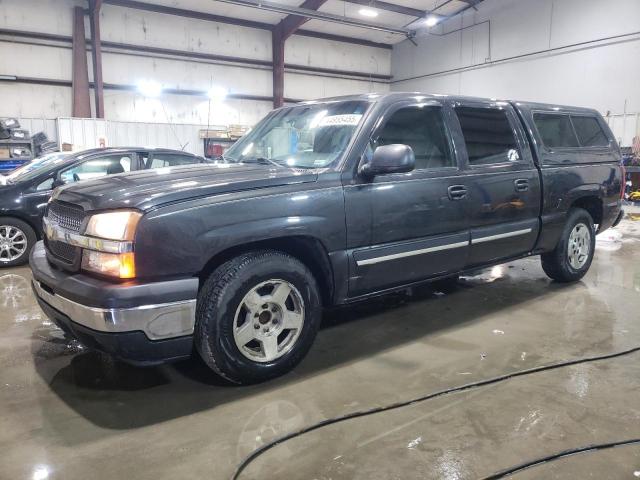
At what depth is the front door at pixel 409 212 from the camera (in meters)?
2.93

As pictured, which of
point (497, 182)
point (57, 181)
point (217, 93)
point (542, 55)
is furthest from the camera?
point (217, 93)

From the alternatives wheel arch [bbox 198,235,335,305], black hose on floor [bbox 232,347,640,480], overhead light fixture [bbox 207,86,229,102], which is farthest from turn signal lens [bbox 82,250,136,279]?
overhead light fixture [bbox 207,86,229,102]

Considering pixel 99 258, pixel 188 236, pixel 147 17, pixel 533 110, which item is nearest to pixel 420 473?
pixel 188 236

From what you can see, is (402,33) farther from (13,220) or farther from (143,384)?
(143,384)

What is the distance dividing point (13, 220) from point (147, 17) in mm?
11118

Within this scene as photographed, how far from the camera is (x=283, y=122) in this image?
3.64 meters

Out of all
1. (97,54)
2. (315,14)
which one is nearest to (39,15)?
(97,54)

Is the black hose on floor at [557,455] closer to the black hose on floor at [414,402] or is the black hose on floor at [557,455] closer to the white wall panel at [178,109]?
the black hose on floor at [414,402]

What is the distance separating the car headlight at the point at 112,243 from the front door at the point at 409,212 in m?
1.23

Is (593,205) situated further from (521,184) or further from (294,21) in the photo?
(294,21)

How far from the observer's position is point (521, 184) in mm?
3859

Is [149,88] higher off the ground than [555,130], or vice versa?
[149,88]

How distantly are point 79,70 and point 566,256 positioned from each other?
44.1ft

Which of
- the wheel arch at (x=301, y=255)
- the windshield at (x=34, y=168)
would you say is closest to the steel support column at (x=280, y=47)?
the windshield at (x=34, y=168)
